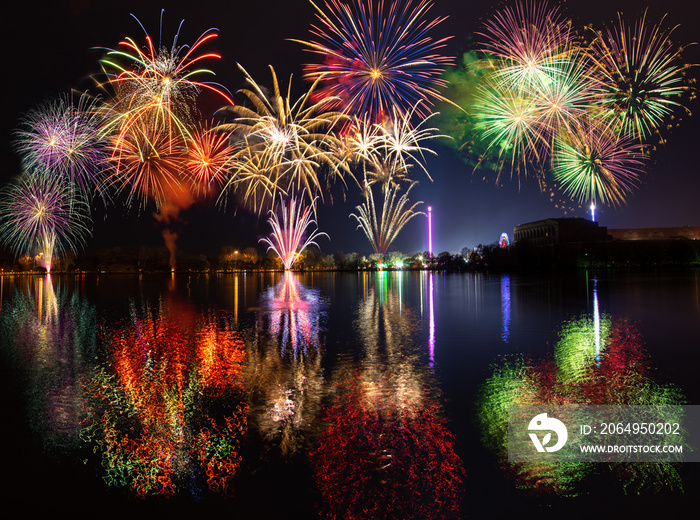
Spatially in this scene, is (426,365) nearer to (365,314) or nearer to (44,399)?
(44,399)

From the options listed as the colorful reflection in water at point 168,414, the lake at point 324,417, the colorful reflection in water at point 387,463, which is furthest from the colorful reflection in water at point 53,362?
the colorful reflection in water at point 387,463

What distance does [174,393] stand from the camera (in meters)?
7.38

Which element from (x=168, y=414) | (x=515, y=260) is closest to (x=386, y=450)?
(x=168, y=414)

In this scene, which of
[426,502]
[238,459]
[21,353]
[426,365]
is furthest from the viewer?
[21,353]

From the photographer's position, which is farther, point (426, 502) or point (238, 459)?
point (238, 459)

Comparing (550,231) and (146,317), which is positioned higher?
(550,231)

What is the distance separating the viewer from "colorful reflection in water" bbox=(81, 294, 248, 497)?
4.76m

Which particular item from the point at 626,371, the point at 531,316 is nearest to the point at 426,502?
the point at 626,371

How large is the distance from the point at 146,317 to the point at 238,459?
46.3ft

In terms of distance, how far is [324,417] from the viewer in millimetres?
6180

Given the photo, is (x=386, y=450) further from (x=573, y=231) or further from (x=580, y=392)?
(x=573, y=231)

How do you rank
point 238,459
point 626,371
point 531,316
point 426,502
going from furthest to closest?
point 531,316 → point 626,371 → point 238,459 → point 426,502

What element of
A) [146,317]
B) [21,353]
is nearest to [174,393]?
[21,353]

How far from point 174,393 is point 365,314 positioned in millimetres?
11526
